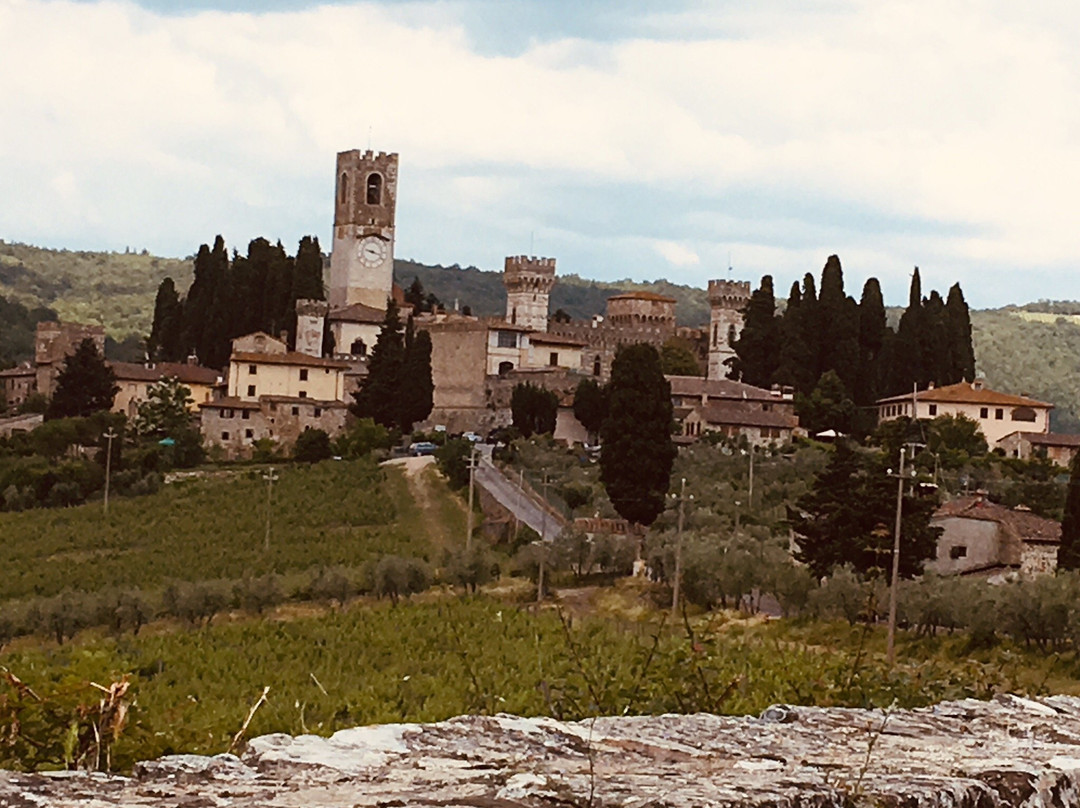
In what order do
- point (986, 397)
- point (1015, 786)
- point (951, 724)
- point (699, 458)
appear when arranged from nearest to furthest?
point (1015, 786), point (951, 724), point (699, 458), point (986, 397)

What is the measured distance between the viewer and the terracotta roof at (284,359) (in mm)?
74750

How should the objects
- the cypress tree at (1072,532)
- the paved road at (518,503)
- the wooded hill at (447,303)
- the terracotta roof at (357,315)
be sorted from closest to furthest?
1. the cypress tree at (1072,532)
2. the paved road at (518,503)
3. the terracotta roof at (357,315)
4. the wooded hill at (447,303)

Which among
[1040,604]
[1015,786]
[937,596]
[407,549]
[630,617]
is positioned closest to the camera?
[1015,786]

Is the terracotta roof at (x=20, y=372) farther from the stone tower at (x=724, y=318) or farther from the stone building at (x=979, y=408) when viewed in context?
the stone building at (x=979, y=408)

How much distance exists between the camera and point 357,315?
8325cm

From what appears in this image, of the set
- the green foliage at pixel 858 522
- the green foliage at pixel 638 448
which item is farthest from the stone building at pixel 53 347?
the green foliage at pixel 858 522

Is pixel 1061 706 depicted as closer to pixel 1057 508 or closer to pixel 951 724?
pixel 951 724

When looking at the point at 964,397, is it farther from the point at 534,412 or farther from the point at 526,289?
the point at 526,289

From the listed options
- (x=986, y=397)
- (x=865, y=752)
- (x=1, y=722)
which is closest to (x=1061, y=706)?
(x=865, y=752)

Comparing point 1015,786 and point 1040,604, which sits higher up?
point 1015,786

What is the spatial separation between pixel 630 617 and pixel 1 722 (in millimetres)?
34224

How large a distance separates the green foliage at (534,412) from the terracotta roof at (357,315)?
12510 mm

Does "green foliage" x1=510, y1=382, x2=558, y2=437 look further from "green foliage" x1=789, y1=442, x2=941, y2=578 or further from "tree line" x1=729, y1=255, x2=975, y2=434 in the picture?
"green foliage" x1=789, y1=442, x2=941, y2=578

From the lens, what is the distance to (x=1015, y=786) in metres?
5.42
